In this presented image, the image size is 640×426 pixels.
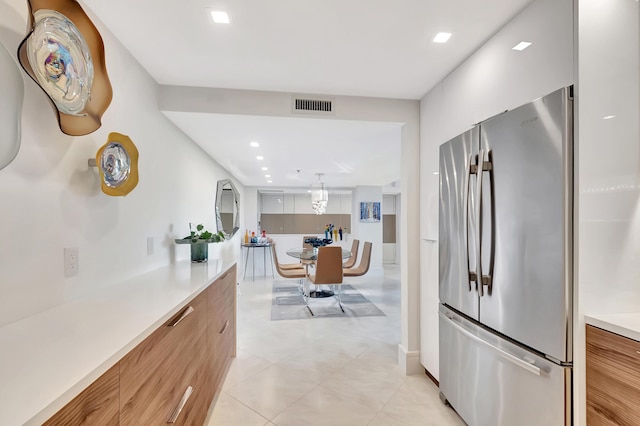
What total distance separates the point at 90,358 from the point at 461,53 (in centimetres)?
241

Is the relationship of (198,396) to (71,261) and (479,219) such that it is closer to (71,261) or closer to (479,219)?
(71,261)

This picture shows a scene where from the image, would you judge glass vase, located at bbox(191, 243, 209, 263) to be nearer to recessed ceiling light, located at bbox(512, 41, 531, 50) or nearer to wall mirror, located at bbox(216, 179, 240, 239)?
wall mirror, located at bbox(216, 179, 240, 239)

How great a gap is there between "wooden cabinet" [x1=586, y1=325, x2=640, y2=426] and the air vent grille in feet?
7.23

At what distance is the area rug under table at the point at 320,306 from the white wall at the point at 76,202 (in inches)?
89.0

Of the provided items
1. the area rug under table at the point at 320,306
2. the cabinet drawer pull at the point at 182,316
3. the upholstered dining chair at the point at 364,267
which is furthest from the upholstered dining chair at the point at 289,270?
the cabinet drawer pull at the point at 182,316

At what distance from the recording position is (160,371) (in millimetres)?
1171

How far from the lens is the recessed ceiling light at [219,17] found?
5.01 feet

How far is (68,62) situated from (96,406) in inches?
50.6

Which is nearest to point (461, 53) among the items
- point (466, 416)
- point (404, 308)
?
point (404, 308)

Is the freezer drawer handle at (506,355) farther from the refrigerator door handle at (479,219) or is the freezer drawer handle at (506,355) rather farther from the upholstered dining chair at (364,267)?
the upholstered dining chair at (364,267)

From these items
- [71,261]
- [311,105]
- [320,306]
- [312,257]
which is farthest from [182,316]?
[312,257]

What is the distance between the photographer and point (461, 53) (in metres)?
1.91

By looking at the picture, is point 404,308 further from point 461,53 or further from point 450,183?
point 461,53

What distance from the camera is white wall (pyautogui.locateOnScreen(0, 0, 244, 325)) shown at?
1091 millimetres
